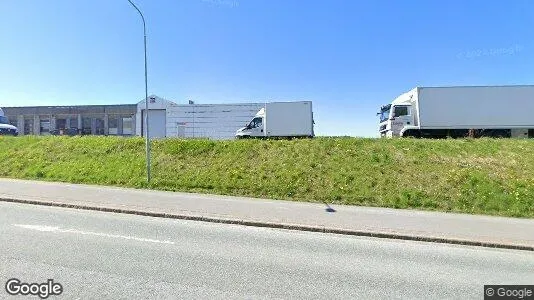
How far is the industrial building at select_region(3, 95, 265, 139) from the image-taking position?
32812mm

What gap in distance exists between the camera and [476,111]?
19844mm

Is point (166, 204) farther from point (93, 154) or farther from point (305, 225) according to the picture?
point (93, 154)

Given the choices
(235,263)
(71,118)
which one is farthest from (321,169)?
(71,118)

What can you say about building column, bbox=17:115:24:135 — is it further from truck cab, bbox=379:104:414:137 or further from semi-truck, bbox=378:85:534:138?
semi-truck, bbox=378:85:534:138

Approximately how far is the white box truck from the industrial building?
5.13 metres

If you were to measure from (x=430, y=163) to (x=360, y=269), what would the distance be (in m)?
9.56

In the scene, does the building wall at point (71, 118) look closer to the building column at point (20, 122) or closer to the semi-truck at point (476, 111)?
the building column at point (20, 122)

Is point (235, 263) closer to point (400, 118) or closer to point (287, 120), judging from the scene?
point (400, 118)

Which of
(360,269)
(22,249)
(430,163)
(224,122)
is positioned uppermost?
(224,122)

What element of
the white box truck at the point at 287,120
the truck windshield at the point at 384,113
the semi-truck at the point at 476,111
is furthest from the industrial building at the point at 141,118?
the semi-truck at the point at 476,111

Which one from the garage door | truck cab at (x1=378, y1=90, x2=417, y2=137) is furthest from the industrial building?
truck cab at (x1=378, y1=90, x2=417, y2=137)

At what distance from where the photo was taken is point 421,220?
27.3 feet

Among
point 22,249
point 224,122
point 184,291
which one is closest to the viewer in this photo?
point 184,291

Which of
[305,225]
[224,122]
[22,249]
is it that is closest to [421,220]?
[305,225]
